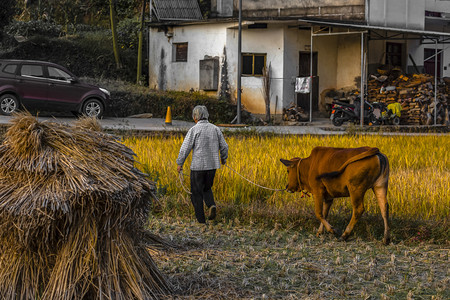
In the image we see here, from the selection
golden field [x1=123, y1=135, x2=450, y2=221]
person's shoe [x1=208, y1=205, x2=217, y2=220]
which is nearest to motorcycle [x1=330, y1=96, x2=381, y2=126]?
golden field [x1=123, y1=135, x2=450, y2=221]

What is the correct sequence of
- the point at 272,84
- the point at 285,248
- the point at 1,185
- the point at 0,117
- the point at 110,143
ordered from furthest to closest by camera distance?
the point at 272,84, the point at 0,117, the point at 285,248, the point at 110,143, the point at 1,185

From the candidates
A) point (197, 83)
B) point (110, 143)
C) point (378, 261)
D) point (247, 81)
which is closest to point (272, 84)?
point (247, 81)

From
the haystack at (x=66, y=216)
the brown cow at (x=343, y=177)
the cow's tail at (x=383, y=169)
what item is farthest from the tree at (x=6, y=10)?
the haystack at (x=66, y=216)

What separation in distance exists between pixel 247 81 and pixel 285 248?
2036 centimetres

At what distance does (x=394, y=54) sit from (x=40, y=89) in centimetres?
1505

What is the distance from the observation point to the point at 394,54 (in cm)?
2969

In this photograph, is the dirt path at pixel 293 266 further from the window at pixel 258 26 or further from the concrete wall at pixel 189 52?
the concrete wall at pixel 189 52

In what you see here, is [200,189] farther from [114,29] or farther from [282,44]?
[114,29]

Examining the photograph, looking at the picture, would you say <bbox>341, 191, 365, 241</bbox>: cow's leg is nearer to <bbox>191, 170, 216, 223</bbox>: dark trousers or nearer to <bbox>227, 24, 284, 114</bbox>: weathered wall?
<bbox>191, 170, 216, 223</bbox>: dark trousers

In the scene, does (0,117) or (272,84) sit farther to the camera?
(272,84)

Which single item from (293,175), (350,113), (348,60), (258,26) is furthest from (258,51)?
(293,175)

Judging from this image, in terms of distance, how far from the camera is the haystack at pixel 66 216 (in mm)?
4570

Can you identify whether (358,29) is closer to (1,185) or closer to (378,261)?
(378,261)

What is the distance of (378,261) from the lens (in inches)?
A: 267
